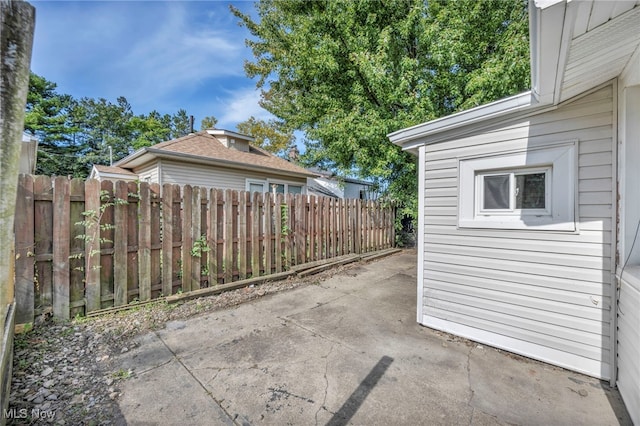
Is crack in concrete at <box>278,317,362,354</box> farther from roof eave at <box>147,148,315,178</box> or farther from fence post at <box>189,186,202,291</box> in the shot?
roof eave at <box>147,148,315,178</box>

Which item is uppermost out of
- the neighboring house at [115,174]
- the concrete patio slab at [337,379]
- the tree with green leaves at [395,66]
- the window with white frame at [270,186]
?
the tree with green leaves at [395,66]

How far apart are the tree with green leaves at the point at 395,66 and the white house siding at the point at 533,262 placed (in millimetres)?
5321

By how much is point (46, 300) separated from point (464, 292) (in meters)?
4.93

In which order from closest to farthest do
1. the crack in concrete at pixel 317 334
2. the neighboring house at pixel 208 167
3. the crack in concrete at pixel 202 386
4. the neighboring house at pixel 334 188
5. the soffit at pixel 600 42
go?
the soffit at pixel 600 42 < the crack in concrete at pixel 202 386 < the crack in concrete at pixel 317 334 < the neighboring house at pixel 208 167 < the neighboring house at pixel 334 188

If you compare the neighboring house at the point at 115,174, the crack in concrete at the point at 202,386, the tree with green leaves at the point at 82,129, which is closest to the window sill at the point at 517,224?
the crack in concrete at the point at 202,386

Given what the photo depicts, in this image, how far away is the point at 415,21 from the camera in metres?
8.50

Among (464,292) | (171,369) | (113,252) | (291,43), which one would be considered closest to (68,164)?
(291,43)

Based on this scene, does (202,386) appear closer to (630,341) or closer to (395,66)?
(630,341)

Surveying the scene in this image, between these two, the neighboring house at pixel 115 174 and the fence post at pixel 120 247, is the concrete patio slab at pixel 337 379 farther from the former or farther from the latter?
the neighboring house at pixel 115 174

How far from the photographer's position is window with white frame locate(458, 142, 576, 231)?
8.20 ft

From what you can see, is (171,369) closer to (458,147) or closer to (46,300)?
(46,300)

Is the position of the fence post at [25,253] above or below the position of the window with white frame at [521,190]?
below

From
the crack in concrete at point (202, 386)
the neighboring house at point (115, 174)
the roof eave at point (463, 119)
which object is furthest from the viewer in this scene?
the neighboring house at point (115, 174)

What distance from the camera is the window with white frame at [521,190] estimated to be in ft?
8.20
